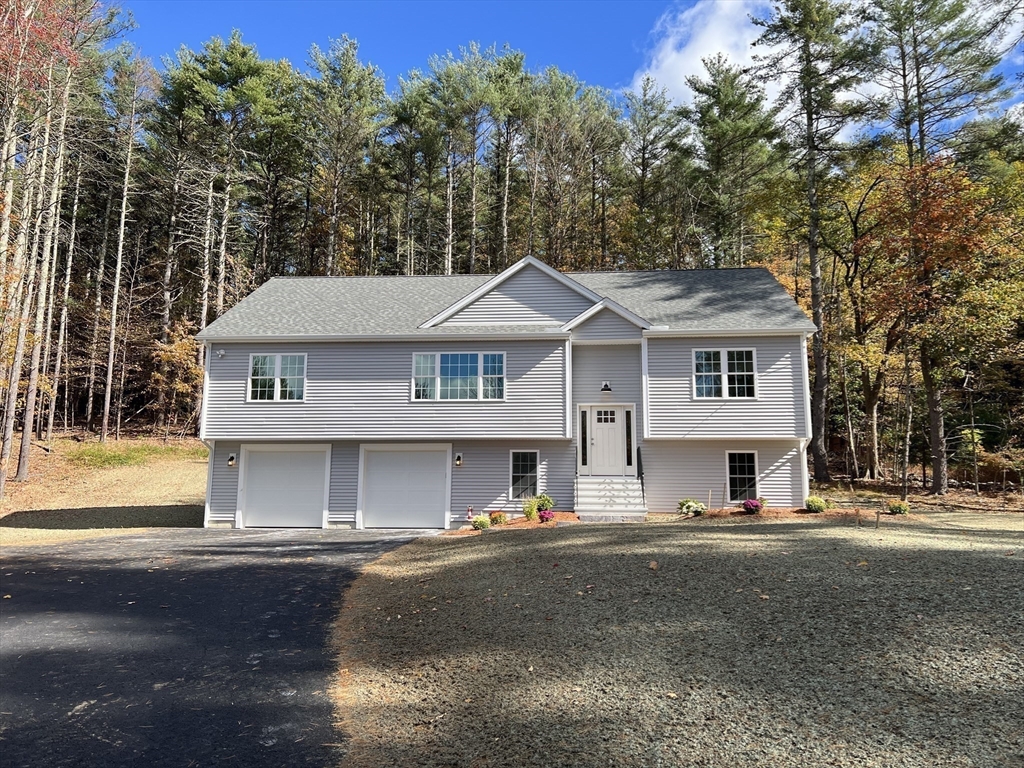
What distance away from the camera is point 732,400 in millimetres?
15664

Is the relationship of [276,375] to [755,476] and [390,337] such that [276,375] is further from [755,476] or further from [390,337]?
[755,476]

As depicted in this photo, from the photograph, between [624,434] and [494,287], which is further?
[494,287]

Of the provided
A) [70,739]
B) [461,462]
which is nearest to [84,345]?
[461,462]

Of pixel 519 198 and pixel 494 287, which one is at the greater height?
pixel 519 198

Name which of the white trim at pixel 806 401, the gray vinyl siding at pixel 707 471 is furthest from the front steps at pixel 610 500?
the white trim at pixel 806 401

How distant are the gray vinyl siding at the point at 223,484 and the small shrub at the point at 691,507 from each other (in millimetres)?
12025

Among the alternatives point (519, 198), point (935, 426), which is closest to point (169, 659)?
point (935, 426)

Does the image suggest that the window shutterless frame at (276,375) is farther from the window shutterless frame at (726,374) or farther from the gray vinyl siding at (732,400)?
the window shutterless frame at (726,374)

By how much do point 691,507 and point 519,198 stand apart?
23498 mm

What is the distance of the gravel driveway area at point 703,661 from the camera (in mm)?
3795

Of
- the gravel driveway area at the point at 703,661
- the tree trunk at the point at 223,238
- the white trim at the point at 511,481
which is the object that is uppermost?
the tree trunk at the point at 223,238

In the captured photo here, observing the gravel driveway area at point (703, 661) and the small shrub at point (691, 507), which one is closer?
the gravel driveway area at point (703, 661)

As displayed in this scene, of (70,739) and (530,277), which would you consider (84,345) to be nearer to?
(530,277)

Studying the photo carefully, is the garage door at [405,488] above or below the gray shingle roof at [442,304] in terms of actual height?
below
